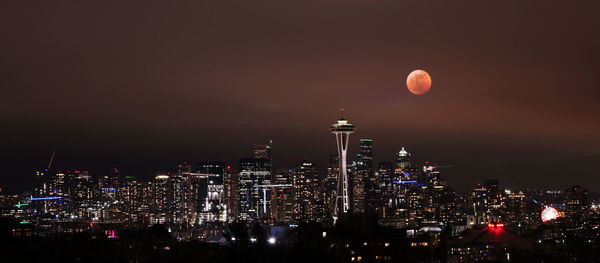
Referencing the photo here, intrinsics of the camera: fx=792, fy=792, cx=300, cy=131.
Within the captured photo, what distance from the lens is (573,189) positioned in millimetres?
182375

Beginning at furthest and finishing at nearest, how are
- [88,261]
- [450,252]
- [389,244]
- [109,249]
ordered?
[450,252]
[389,244]
[109,249]
[88,261]

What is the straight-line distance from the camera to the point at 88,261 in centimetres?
4741

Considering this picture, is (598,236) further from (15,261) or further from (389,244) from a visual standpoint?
(15,261)

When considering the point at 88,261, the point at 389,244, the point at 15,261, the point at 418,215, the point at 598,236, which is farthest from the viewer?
the point at 418,215

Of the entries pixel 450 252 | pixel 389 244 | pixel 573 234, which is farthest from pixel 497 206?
pixel 389 244

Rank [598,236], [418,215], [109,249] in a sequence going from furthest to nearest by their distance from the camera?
[418,215] < [598,236] < [109,249]

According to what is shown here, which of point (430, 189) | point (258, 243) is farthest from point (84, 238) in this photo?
point (430, 189)

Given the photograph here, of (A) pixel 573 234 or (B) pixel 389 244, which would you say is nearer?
(B) pixel 389 244

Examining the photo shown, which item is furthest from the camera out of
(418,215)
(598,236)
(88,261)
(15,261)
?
(418,215)

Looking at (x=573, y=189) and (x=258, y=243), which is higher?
(x=573, y=189)

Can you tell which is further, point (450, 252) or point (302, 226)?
point (450, 252)

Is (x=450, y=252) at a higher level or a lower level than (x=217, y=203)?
lower

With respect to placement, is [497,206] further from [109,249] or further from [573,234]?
[109,249]

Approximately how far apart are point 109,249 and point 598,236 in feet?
242
